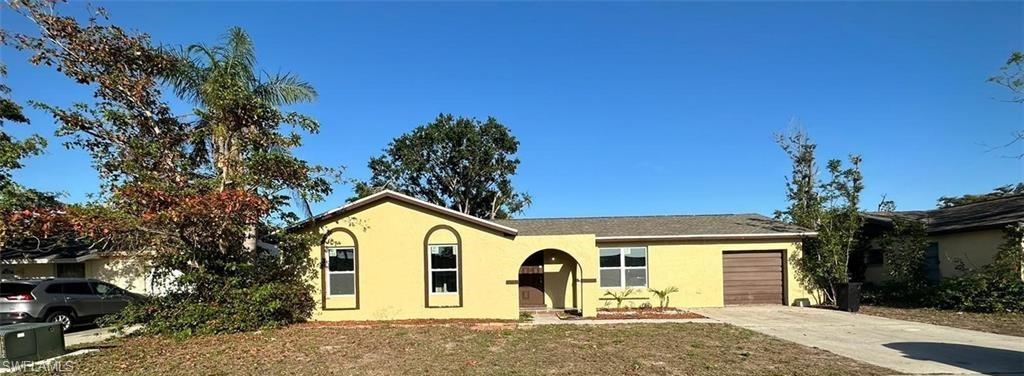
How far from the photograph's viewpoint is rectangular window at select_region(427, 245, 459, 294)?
1666cm

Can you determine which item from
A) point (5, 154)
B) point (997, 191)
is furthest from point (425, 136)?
point (997, 191)

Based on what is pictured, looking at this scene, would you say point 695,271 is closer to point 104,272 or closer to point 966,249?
point 966,249

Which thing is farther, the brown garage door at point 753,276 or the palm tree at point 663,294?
the brown garage door at point 753,276

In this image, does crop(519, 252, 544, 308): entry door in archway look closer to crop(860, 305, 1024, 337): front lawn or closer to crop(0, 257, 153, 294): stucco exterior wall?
crop(860, 305, 1024, 337): front lawn

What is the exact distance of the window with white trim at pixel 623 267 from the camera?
20016 millimetres

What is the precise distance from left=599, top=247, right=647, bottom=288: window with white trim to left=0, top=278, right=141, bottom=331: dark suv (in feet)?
47.1

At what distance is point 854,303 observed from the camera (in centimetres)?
1775

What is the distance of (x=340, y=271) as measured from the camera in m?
16.6

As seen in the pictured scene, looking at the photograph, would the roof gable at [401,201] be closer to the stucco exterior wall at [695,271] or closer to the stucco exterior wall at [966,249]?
the stucco exterior wall at [695,271]

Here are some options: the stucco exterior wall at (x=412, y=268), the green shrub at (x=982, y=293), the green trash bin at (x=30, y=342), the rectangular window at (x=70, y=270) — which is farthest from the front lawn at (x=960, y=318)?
the rectangular window at (x=70, y=270)

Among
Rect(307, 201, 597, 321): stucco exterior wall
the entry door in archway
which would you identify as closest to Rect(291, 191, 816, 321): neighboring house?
Rect(307, 201, 597, 321): stucco exterior wall

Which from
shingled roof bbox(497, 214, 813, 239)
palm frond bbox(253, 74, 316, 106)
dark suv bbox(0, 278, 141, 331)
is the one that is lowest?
dark suv bbox(0, 278, 141, 331)

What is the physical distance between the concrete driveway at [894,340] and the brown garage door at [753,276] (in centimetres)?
267

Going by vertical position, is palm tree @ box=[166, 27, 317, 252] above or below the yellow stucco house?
above
